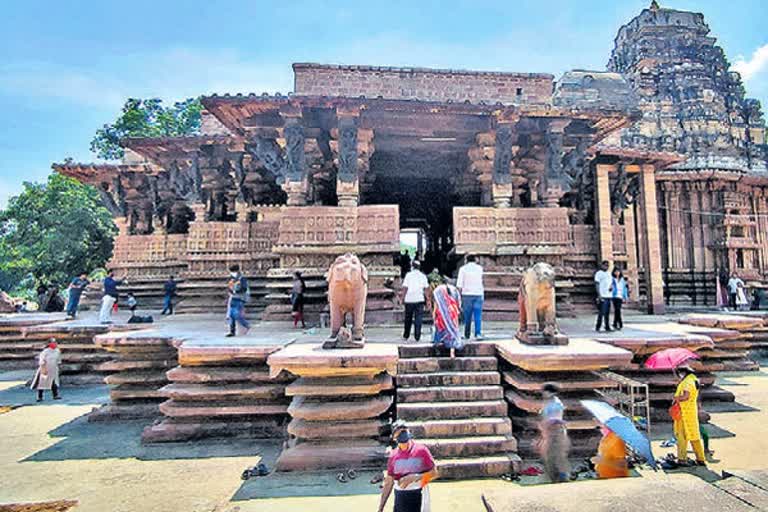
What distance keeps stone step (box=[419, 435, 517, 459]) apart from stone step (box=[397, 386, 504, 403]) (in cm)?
51

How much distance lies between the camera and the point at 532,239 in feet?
29.8

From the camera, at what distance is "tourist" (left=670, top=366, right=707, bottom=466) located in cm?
432

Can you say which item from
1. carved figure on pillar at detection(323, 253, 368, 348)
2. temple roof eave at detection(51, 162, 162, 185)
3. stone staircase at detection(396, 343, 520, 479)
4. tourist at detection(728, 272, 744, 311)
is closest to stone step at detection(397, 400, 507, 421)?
stone staircase at detection(396, 343, 520, 479)

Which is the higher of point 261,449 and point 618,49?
point 618,49

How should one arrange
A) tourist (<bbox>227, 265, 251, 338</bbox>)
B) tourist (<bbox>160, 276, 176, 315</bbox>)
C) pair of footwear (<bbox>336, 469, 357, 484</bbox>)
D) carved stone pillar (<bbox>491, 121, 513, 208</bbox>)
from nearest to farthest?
pair of footwear (<bbox>336, 469, 357, 484</bbox>) → tourist (<bbox>227, 265, 251, 338</bbox>) → carved stone pillar (<bbox>491, 121, 513, 208</bbox>) → tourist (<bbox>160, 276, 176, 315</bbox>)

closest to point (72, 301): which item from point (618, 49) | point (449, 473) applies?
point (449, 473)

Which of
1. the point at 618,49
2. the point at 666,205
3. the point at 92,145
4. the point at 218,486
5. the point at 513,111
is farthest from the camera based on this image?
the point at 92,145

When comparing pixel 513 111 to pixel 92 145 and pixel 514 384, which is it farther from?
pixel 92 145

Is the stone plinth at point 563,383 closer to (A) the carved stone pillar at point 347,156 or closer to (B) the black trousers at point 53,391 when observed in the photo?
(A) the carved stone pillar at point 347,156

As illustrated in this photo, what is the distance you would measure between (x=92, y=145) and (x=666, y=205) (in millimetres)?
34910

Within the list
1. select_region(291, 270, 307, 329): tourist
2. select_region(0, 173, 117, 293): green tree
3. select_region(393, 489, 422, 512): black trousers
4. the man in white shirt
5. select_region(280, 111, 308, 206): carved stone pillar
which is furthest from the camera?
select_region(0, 173, 117, 293): green tree

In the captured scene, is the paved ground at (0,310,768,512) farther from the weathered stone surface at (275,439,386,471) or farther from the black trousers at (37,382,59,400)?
the black trousers at (37,382,59,400)

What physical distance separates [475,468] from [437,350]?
5.07ft

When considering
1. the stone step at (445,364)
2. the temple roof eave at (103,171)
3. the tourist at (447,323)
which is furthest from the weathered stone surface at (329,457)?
the temple roof eave at (103,171)
